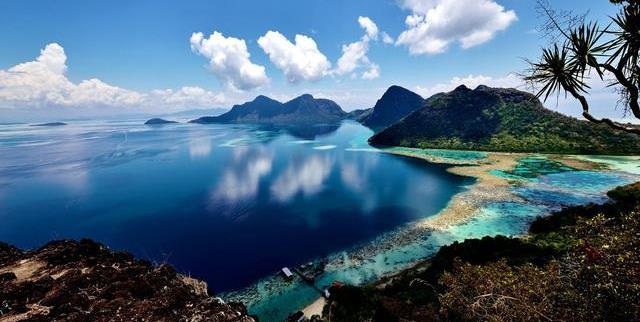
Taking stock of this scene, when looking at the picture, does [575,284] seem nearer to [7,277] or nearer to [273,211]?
[7,277]

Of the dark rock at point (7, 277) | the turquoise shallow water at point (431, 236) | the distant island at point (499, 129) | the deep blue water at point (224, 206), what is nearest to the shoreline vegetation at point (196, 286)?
the dark rock at point (7, 277)

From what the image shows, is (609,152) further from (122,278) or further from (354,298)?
(122,278)

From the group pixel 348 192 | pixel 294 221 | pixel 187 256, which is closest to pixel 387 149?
pixel 348 192

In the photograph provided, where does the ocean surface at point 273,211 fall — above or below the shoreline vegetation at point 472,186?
below

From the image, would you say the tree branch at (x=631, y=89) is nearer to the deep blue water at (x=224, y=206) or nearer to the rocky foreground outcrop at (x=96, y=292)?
the rocky foreground outcrop at (x=96, y=292)

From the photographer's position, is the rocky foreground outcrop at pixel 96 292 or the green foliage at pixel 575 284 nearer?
the green foliage at pixel 575 284

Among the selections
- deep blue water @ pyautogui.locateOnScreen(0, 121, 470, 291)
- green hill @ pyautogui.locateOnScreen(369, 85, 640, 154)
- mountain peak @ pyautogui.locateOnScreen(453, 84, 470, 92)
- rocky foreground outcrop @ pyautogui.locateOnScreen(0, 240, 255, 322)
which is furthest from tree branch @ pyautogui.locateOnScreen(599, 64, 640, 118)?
mountain peak @ pyautogui.locateOnScreen(453, 84, 470, 92)
